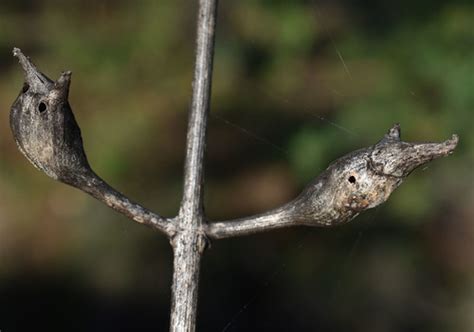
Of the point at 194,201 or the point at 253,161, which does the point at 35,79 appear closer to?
the point at 194,201

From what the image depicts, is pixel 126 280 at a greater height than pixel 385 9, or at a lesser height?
lesser

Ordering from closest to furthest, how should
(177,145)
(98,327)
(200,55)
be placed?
(200,55), (98,327), (177,145)

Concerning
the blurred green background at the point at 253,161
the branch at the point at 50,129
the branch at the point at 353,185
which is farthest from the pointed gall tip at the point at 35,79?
the blurred green background at the point at 253,161

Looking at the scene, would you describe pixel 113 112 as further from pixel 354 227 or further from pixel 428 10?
pixel 428 10

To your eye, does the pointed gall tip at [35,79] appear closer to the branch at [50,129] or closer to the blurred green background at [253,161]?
the branch at [50,129]

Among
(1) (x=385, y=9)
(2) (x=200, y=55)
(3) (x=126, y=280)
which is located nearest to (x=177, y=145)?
(3) (x=126, y=280)

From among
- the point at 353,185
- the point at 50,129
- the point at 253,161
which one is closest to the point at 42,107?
the point at 50,129

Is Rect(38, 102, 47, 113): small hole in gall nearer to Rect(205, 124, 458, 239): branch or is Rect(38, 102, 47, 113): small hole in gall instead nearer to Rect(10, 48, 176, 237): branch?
Rect(10, 48, 176, 237): branch
